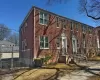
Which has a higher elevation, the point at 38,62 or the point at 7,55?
the point at 7,55

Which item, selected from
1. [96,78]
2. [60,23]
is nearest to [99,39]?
[60,23]

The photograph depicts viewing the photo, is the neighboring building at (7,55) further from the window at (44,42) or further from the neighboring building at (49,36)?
the window at (44,42)

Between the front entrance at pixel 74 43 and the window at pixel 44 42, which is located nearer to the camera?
the window at pixel 44 42

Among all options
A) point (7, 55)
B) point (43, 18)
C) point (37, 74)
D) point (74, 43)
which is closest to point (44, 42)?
point (43, 18)

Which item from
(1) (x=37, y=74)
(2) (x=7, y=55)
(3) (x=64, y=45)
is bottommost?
(1) (x=37, y=74)

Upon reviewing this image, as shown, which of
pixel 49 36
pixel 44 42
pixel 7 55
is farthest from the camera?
pixel 7 55

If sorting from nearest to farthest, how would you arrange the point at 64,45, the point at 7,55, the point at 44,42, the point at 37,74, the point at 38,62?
the point at 37,74 → the point at 38,62 → the point at 44,42 → the point at 64,45 → the point at 7,55

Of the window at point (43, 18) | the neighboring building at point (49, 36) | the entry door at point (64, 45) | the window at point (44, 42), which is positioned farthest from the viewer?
the entry door at point (64, 45)

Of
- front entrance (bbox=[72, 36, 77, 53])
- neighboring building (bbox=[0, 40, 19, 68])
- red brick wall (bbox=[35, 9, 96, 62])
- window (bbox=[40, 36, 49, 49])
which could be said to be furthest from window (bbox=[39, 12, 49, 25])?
front entrance (bbox=[72, 36, 77, 53])

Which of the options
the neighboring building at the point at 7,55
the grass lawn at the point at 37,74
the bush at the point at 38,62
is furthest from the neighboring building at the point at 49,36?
the grass lawn at the point at 37,74

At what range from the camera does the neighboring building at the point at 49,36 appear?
1759 centimetres

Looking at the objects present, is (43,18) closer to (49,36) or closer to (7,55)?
(49,36)

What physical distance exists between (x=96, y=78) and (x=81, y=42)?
52.8 ft

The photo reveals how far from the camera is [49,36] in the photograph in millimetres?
19125
